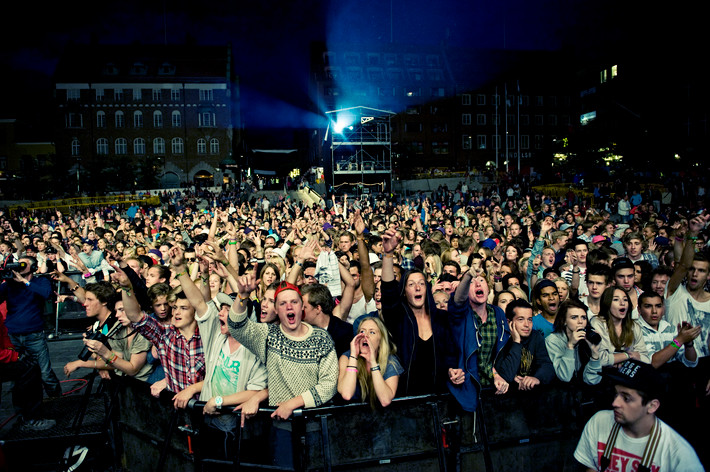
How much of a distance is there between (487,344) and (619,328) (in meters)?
1.51

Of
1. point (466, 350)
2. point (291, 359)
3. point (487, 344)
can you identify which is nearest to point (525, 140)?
point (487, 344)

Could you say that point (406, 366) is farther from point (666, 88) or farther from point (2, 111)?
point (2, 111)

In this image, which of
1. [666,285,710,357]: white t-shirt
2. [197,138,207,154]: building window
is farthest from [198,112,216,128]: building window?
[666,285,710,357]: white t-shirt

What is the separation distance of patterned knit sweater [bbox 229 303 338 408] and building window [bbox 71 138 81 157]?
63.2 metres

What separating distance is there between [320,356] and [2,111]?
279 feet

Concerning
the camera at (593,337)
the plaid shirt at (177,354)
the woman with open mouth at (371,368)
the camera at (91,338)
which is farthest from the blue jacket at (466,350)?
the camera at (91,338)

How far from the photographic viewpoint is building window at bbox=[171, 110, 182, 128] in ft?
198

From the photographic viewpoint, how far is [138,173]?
52.4 m

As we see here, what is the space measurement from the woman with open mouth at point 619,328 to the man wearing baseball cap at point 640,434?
175cm

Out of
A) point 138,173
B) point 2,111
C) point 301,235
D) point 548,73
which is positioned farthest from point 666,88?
point 2,111

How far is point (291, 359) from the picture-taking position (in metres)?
4.12

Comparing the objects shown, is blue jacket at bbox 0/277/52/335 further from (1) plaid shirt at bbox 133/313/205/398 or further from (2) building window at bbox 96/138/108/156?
(2) building window at bbox 96/138/108/156

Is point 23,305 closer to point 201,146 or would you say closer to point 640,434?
point 640,434

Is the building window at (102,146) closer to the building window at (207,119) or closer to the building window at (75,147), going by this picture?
the building window at (75,147)
